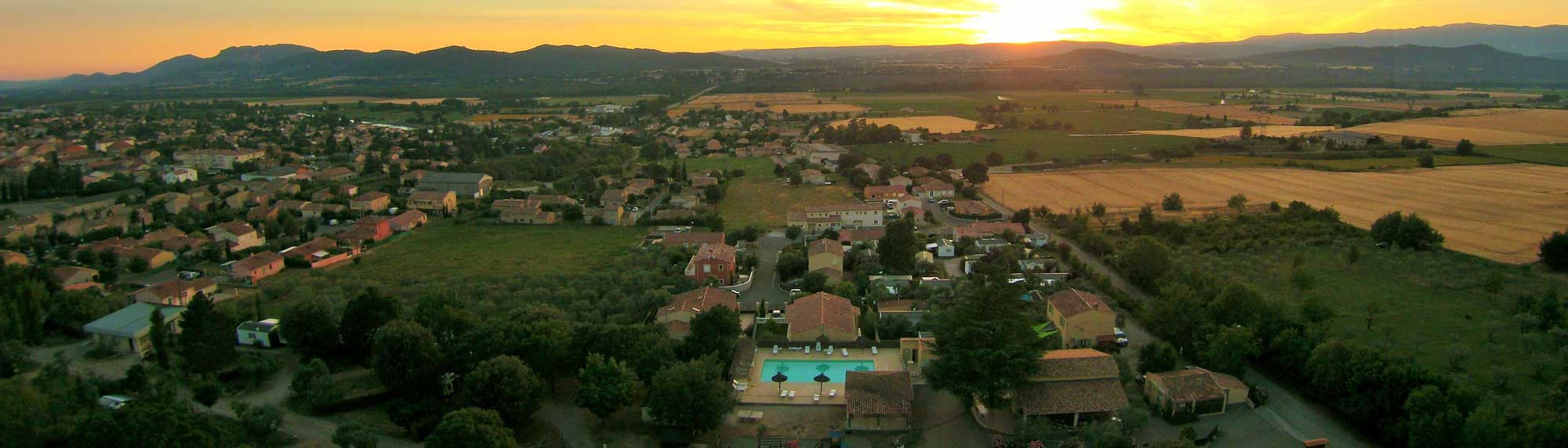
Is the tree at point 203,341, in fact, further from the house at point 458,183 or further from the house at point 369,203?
the house at point 458,183

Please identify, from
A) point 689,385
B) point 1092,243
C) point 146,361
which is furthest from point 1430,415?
point 146,361

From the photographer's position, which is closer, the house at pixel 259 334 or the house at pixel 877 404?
the house at pixel 877 404

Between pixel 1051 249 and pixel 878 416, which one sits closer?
pixel 878 416

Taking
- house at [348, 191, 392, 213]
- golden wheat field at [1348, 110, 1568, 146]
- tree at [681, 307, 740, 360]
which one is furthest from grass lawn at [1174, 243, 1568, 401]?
golden wheat field at [1348, 110, 1568, 146]

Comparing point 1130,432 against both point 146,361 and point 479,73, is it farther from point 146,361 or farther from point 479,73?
point 479,73

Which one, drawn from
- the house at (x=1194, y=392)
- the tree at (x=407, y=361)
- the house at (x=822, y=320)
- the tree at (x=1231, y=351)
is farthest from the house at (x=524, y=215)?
the tree at (x=1231, y=351)

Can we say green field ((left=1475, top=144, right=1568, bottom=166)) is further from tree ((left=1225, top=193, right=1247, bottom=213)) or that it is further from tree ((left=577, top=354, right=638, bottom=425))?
tree ((left=577, top=354, right=638, bottom=425))
